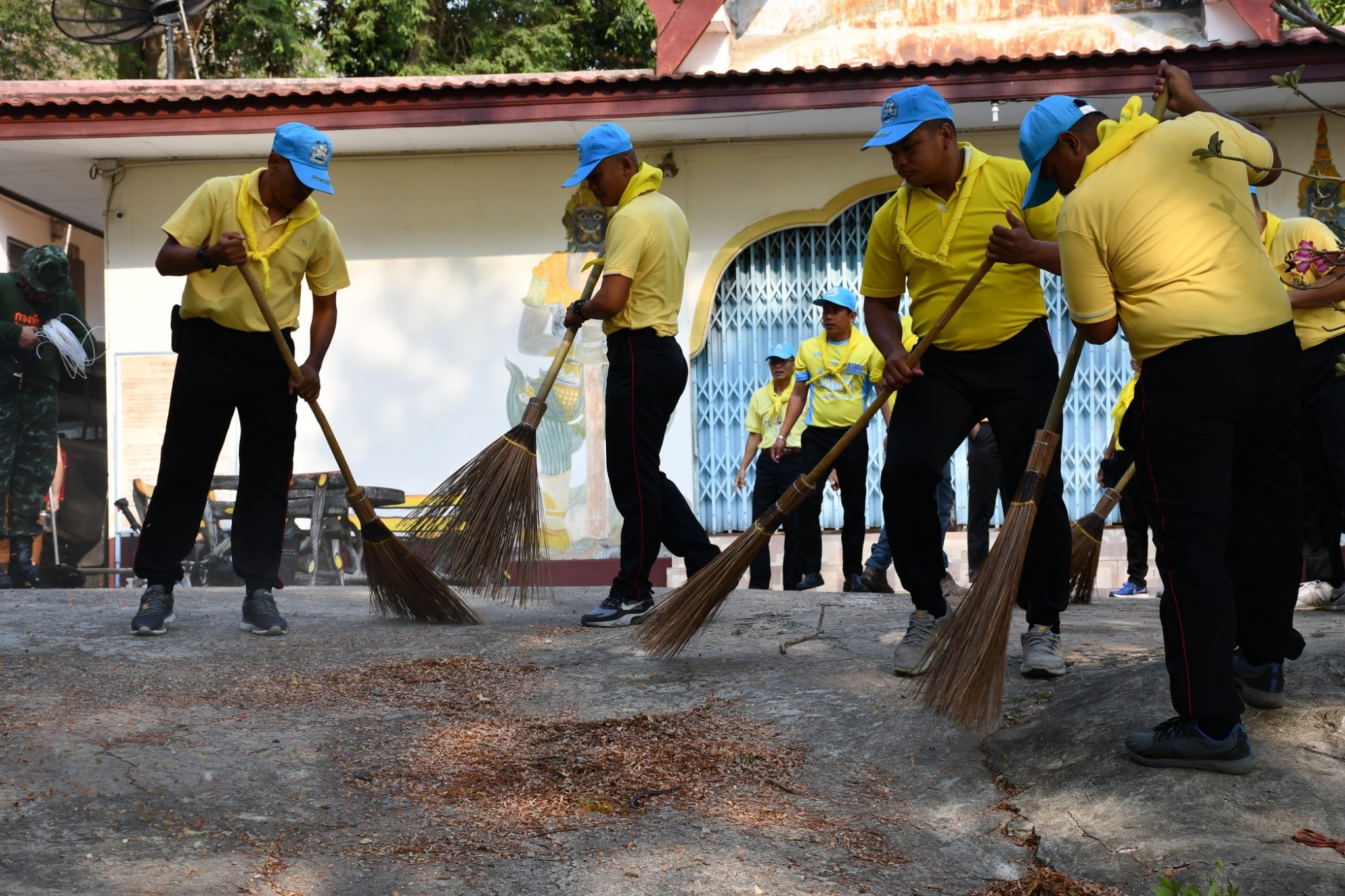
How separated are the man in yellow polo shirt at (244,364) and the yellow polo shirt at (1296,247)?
11.5 ft

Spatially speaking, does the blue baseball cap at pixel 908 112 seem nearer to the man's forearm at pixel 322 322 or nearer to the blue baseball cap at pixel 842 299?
the man's forearm at pixel 322 322

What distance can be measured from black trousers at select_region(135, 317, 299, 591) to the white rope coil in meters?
5.29

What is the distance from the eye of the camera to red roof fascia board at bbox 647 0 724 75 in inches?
370

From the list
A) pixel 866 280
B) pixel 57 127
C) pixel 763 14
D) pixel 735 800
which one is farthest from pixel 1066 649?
pixel 57 127

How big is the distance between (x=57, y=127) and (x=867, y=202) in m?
5.64

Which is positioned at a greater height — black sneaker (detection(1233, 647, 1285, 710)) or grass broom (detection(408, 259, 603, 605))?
grass broom (detection(408, 259, 603, 605))

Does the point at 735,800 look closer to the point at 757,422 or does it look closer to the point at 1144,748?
the point at 1144,748

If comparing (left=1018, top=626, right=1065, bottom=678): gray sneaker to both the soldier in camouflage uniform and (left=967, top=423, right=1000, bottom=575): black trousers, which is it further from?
the soldier in camouflage uniform

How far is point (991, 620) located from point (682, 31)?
23.4 feet

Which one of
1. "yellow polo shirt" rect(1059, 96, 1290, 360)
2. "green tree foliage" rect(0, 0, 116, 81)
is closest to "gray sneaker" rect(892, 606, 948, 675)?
"yellow polo shirt" rect(1059, 96, 1290, 360)

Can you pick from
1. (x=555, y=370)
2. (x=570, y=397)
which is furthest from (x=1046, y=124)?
(x=570, y=397)

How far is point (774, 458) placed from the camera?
27.2 feet

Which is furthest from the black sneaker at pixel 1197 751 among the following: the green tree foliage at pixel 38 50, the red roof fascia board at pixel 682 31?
the green tree foliage at pixel 38 50

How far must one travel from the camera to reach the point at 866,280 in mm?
4145
